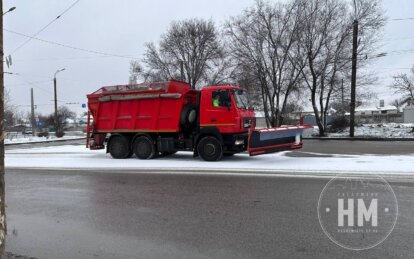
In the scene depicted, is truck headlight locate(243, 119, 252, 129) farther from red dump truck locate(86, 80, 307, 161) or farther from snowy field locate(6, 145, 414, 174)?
snowy field locate(6, 145, 414, 174)

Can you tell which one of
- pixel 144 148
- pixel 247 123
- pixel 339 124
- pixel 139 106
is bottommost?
pixel 144 148

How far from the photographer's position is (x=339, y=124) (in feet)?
120

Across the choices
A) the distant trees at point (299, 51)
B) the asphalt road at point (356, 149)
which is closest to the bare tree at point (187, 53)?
the distant trees at point (299, 51)

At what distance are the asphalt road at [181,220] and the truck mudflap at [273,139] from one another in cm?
337

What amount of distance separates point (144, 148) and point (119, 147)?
50.1 inches

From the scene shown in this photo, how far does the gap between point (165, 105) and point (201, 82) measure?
3122 cm

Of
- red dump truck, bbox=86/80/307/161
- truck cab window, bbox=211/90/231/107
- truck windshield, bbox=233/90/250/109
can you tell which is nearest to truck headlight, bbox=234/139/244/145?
red dump truck, bbox=86/80/307/161

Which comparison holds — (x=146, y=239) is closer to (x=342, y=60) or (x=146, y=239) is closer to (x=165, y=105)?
(x=165, y=105)

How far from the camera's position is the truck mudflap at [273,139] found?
531 inches

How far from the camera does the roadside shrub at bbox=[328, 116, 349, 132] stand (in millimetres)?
36438

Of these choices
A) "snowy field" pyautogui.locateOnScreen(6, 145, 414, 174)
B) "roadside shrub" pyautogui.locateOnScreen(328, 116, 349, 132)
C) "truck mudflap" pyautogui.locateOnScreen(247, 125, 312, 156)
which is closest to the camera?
"snowy field" pyautogui.locateOnScreen(6, 145, 414, 174)

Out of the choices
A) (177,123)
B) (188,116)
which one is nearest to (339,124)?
(188,116)

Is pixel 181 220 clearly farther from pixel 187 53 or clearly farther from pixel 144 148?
pixel 187 53

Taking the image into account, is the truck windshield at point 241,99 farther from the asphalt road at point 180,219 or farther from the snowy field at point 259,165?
the asphalt road at point 180,219
